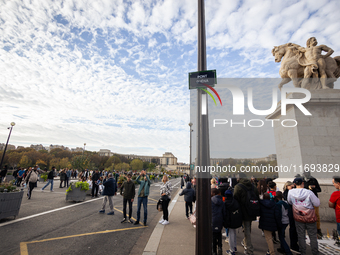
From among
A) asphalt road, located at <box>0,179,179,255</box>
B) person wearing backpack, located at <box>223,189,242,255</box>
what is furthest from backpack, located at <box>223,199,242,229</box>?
asphalt road, located at <box>0,179,179,255</box>

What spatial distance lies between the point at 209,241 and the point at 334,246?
171 inches

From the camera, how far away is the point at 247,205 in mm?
4555

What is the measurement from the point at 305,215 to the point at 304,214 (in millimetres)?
26

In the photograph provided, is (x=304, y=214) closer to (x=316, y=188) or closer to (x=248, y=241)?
(x=248, y=241)

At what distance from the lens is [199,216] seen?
326cm

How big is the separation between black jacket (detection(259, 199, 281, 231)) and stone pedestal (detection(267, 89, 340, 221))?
4.37 metres

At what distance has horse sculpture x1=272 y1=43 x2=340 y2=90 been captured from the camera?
9242mm

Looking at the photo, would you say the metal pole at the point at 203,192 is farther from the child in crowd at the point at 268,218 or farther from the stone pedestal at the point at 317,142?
the stone pedestal at the point at 317,142

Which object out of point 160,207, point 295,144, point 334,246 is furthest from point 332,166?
point 160,207

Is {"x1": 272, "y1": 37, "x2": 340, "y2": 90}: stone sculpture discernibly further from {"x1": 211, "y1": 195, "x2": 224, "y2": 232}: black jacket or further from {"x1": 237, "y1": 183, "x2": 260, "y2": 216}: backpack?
{"x1": 211, "y1": 195, "x2": 224, "y2": 232}: black jacket

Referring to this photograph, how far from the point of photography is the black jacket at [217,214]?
171 inches

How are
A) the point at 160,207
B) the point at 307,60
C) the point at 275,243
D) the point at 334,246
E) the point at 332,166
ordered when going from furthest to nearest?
the point at 307,60 < the point at 332,166 < the point at 160,207 < the point at 275,243 < the point at 334,246

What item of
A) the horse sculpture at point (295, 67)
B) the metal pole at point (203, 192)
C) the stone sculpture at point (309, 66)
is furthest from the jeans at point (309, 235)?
the horse sculpture at point (295, 67)

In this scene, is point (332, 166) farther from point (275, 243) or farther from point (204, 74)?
point (204, 74)
